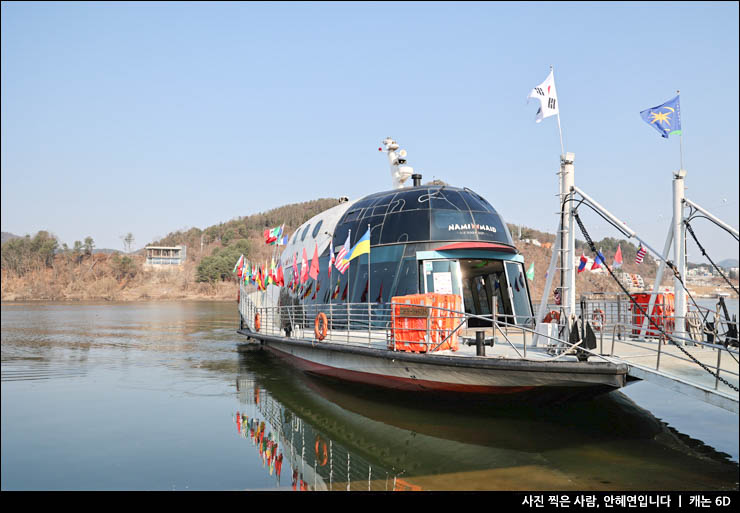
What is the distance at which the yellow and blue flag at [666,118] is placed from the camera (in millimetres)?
12836

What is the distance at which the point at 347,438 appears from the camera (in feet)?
36.0

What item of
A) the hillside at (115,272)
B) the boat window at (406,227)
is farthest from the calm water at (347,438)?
the hillside at (115,272)

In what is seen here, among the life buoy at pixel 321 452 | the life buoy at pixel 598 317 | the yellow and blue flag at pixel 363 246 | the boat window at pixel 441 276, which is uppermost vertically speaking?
the yellow and blue flag at pixel 363 246

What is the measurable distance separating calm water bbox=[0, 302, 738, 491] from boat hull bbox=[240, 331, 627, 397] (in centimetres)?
74

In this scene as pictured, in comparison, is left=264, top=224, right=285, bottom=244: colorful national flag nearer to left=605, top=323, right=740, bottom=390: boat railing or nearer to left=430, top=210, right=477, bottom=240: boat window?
left=430, top=210, right=477, bottom=240: boat window

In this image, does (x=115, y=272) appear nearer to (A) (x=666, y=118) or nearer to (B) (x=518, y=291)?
(B) (x=518, y=291)

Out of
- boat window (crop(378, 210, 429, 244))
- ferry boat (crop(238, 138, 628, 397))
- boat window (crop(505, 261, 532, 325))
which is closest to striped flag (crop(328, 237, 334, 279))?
ferry boat (crop(238, 138, 628, 397))

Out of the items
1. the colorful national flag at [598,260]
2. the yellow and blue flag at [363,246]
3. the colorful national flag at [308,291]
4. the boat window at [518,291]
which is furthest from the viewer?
the colorful national flag at [308,291]

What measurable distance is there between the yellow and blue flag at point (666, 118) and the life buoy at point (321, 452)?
1071 centimetres

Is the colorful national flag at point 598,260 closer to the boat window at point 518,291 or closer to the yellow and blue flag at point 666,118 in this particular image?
the boat window at point 518,291

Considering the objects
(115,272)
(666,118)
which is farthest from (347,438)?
(115,272)
